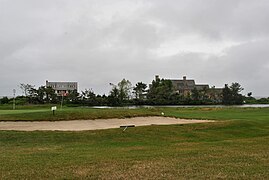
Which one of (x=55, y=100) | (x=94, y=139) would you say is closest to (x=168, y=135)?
(x=94, y=139)

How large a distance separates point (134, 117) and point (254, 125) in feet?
35.3

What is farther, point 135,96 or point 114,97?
point 135,96

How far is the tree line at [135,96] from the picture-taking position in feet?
300

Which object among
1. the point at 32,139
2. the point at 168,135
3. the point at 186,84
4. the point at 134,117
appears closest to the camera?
the point at 32,139

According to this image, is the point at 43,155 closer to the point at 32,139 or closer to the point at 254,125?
the point at 32,139

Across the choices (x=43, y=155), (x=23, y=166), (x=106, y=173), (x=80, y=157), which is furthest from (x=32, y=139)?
(x=106, y=173)

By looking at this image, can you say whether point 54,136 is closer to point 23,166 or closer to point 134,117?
point 23,166

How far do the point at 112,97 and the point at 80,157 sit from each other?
84.8 m

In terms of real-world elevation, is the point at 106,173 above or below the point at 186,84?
below

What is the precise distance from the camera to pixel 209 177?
25.9ft

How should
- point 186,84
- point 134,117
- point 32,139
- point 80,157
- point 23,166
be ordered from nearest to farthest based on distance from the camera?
point 23,166, point 80,157, point 32,139, point 134,117, point 186,84

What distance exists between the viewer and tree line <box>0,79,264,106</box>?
91312 millimetres

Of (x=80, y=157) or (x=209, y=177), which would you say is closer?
(x=209, y=177)

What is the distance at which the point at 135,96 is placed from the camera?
367 feet
